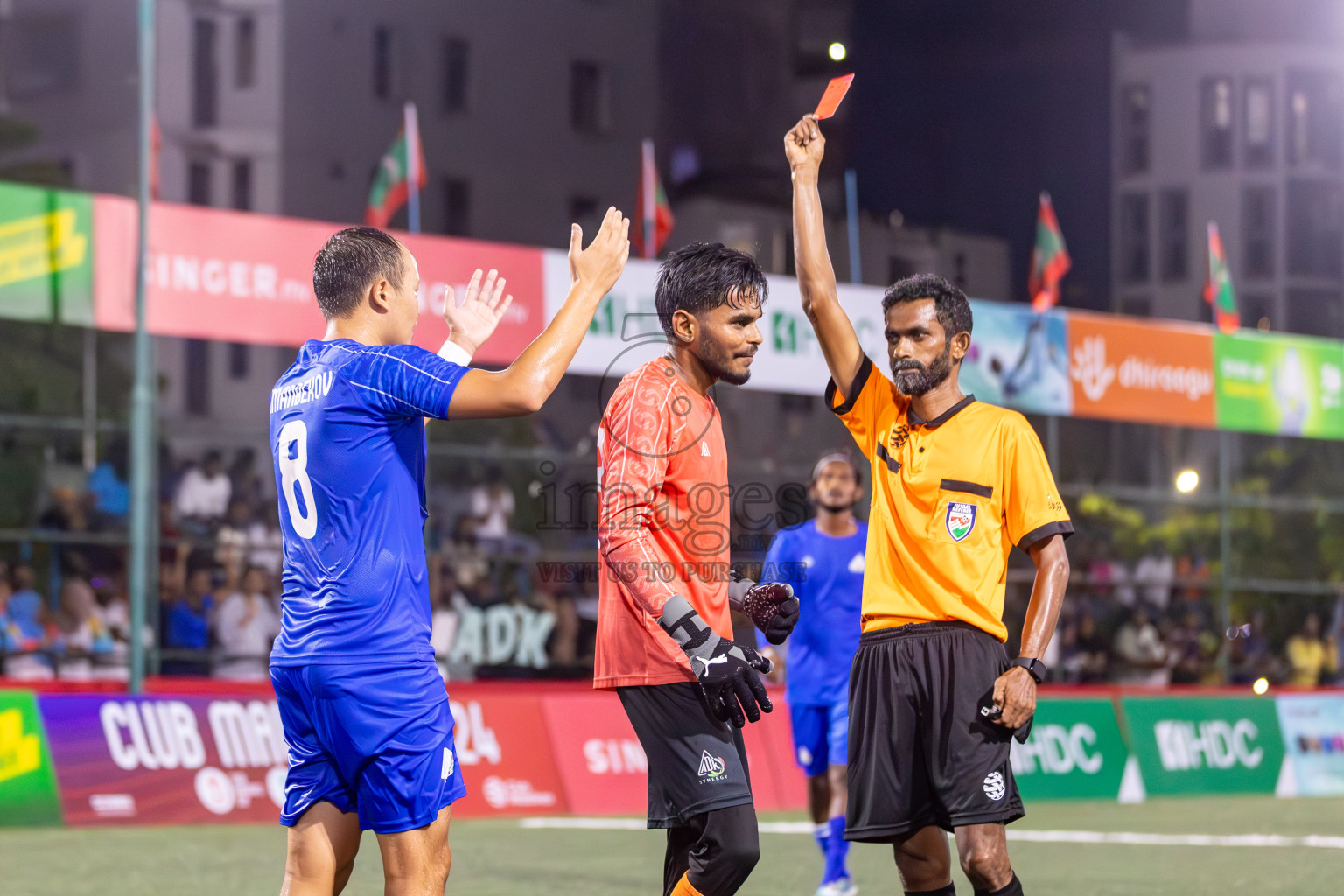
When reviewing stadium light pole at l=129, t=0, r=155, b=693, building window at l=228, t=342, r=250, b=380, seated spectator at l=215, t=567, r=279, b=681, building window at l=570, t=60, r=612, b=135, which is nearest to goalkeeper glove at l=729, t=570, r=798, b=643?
stadium light pole at l=129, t=0, r=155, b=693

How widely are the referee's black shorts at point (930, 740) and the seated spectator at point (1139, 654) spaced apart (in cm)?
1940

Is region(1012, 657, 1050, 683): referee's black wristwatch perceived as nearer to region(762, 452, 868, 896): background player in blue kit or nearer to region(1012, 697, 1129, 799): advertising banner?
region(762, 452, 868, 896): background player in blue kit

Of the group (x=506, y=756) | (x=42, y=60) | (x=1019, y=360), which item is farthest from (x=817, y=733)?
(x=42, y=60)

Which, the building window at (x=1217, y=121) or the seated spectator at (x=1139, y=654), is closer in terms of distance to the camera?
the seated spectator at (x=1139, y=654)

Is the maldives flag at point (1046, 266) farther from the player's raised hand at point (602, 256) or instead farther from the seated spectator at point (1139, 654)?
the player's raised hand at point (602, 256)

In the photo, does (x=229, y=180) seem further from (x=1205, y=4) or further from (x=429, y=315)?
(x=1205, y=4)

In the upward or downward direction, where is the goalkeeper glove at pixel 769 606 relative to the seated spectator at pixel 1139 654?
upward

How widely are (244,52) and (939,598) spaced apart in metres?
32.4

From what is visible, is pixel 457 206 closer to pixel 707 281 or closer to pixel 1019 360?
pixel 1019 360

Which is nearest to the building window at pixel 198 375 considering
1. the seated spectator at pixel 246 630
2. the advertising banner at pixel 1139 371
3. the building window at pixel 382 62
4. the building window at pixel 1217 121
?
the building window at pixel 382 62

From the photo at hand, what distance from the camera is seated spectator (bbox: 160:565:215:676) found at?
672 inches

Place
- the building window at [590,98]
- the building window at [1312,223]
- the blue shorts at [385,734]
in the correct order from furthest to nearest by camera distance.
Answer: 1. the building window at [1312,223]
2. the building window at [590,98]
3. the blue shorts at [385,734]

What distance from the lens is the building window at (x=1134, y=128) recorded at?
174 ft

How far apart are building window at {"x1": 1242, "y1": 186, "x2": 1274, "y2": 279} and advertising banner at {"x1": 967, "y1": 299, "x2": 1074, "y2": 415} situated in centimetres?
3656
